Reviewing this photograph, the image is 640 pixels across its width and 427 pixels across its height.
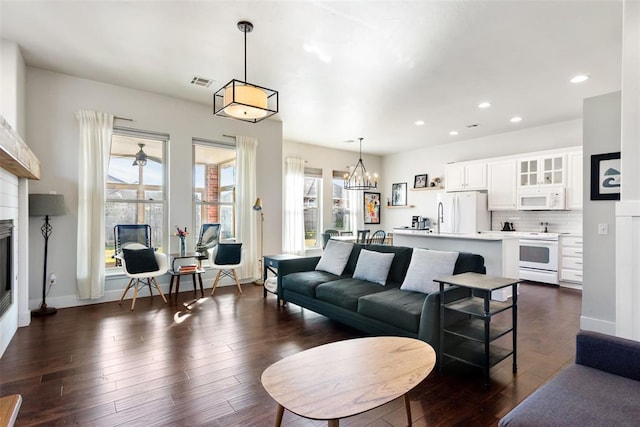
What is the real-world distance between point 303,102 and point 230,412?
4.33 m

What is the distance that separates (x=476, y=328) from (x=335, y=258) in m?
1.97

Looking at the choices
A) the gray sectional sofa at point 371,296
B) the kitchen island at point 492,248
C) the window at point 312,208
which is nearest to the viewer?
the gray sectional sofa at point 371,296

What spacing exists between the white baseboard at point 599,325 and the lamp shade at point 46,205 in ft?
20.5

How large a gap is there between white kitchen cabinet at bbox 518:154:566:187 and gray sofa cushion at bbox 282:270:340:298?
462 centimetres

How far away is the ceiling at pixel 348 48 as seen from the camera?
285cm

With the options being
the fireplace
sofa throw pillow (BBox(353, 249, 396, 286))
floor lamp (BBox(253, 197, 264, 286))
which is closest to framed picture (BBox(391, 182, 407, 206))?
floor lamp (BBox(253, 197, 264, 286))

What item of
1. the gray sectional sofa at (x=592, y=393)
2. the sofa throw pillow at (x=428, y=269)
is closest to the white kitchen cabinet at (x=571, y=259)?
the sofa throw pillow at (x=428, y=269)

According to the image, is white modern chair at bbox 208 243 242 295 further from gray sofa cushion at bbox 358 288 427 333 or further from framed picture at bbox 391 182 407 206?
framed picture at bbox 391 182 407 206

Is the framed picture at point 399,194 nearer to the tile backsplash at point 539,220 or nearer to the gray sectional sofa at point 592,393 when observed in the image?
the tile backsplash at point 539,220

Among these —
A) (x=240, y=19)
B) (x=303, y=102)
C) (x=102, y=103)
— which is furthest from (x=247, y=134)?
(x=240, y=19)

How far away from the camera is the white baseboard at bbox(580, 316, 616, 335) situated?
3438 mm

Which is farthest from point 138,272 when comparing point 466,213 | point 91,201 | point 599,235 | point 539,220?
point 539,220

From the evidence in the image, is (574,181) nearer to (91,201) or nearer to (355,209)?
(355,209)

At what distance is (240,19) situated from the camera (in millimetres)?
2965
